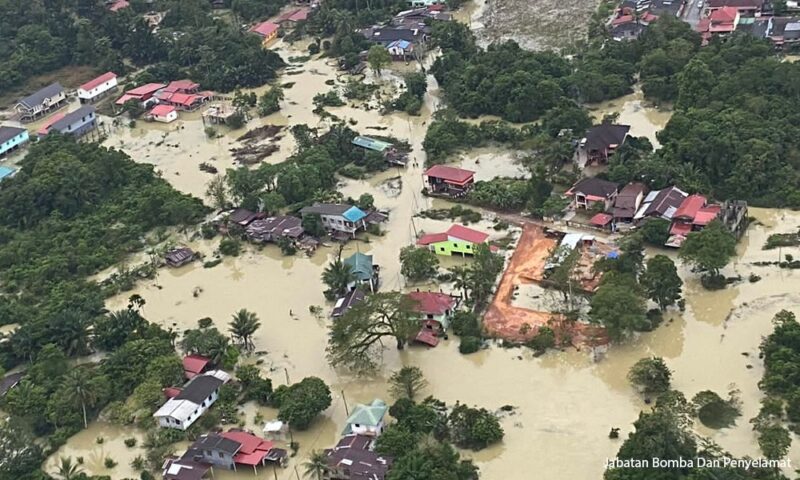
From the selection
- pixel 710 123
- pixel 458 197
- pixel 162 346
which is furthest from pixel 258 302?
pixel 710 123

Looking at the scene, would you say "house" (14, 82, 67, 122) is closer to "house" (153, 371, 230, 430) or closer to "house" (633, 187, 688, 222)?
"house" (153, 371, 230, 430)

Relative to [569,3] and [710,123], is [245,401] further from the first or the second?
[569,3]

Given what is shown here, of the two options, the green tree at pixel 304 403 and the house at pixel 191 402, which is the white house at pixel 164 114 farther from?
the green tree at pixel 304 403

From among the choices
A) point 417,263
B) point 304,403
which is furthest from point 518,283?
point 304,403

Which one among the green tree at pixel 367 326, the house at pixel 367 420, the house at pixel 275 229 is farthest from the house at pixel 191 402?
the house at pixel 275 229

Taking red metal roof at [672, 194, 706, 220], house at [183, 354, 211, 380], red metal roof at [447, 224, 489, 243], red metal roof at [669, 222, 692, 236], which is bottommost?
red metal roof at [669, 222, 692, 236]

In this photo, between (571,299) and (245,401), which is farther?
(571,299)

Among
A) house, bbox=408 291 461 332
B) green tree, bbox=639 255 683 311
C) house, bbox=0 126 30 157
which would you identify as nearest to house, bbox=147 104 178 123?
house, bbox=0 126 30 157
